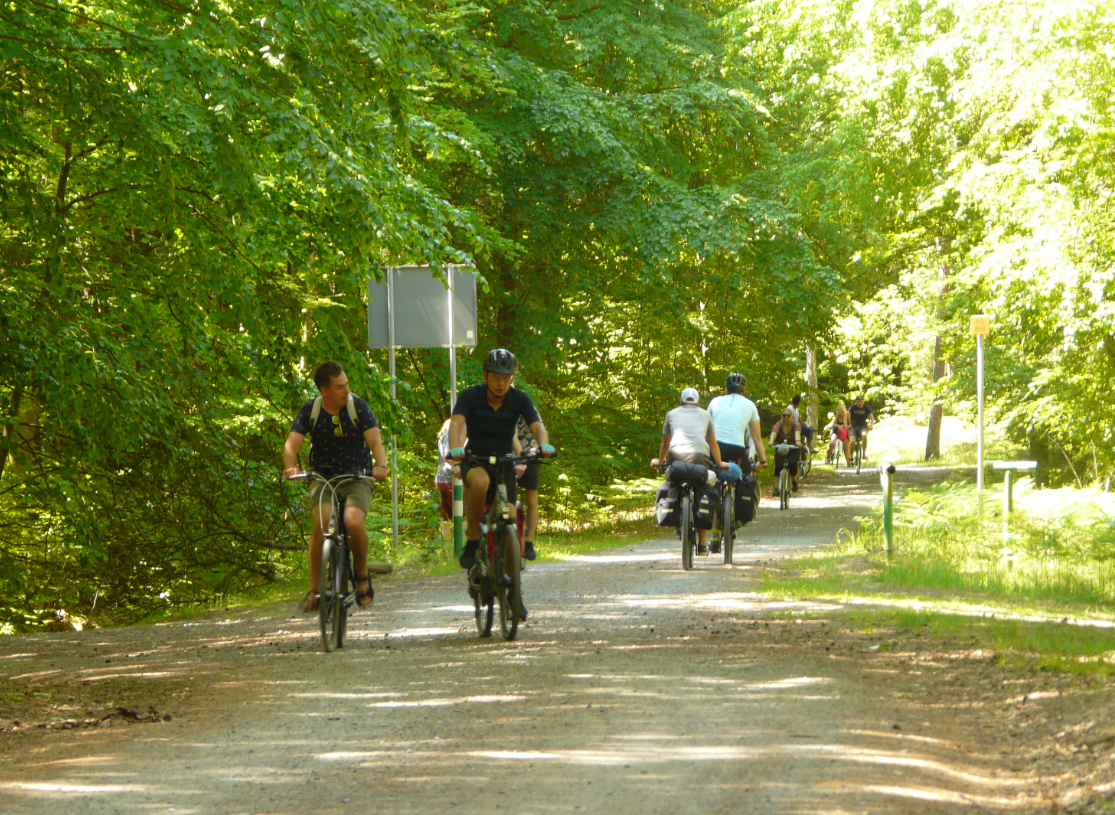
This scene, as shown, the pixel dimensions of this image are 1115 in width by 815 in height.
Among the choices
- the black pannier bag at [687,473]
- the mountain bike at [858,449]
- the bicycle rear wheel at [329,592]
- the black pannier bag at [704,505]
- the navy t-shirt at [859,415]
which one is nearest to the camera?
the bicycle rear wheel at [329,592]

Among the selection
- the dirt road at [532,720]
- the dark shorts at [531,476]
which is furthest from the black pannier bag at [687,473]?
the dark shorts at [531,476]

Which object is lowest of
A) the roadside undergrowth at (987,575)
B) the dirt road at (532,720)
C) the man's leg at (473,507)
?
the dirt road at (532,720)

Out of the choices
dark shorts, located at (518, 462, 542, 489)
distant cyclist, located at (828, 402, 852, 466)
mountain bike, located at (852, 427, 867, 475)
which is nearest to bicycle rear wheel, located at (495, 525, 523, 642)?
dark shorts, located at (518, 462, 542, 489)

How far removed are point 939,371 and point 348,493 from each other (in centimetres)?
3815

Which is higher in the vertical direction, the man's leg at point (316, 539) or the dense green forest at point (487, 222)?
the dense green forest at point (487, 222)

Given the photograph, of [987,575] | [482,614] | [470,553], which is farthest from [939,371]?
[470,553]

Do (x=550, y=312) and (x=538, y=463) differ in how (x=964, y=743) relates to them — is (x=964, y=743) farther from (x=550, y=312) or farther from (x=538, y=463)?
(x=550, y=312)

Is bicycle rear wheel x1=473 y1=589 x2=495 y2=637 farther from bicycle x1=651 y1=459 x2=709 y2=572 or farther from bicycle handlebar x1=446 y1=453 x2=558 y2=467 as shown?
bicycle x1=651 y1=459 x2=709 y2=572

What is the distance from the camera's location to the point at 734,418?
572 inches

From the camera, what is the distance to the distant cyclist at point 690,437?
13.1 m

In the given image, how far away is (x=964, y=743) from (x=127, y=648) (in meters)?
6.87

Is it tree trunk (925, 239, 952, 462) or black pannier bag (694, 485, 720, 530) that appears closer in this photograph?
black pannier bag (694, 485, 720, 530)

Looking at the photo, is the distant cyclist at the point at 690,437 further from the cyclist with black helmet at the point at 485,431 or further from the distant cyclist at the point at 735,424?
the cyclist with black helmet at the point at 485,431

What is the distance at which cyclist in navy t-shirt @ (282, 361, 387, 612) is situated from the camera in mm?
8828
